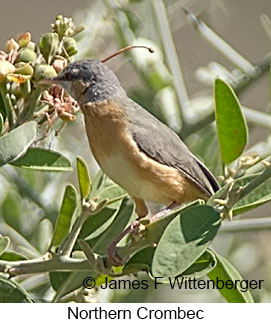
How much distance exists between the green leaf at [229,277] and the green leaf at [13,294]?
400mm

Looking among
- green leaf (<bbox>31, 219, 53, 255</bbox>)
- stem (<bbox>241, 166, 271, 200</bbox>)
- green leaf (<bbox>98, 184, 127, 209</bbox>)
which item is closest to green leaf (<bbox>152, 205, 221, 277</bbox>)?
stem (<bbox>241, 166, 271, 200</bbox>)

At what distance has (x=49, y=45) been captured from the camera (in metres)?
1.79

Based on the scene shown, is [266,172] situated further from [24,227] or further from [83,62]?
[24,227]

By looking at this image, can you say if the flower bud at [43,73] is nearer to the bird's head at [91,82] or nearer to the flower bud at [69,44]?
the flower bud at [69,44]

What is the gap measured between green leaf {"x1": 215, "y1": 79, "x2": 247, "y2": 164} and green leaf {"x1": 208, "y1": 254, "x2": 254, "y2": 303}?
0.72 feet

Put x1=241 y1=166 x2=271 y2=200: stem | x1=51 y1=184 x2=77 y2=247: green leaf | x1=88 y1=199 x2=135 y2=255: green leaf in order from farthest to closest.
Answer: x1=88 y1=199 x2=135 y2=255: green leaf < x1=51 y1=184 x2=77 y2=247: green leaf < x1=241 y1=166 x2=271 y2=200: stem

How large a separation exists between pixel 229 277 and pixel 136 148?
56 cm

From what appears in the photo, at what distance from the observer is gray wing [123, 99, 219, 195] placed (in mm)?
2285

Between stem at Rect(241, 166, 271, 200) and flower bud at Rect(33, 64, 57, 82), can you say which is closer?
stem at Rect(241, 166, 271, 200)

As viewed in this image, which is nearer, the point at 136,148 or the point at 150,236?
the point at 150,236

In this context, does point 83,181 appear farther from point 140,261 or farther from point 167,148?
point 167,148

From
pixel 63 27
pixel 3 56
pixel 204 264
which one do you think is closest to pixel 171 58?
pixel 63 27

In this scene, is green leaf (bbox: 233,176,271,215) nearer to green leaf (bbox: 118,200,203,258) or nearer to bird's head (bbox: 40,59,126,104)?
green leaf (bbox: 118,200,203,258)

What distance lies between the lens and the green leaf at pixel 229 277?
186cm
